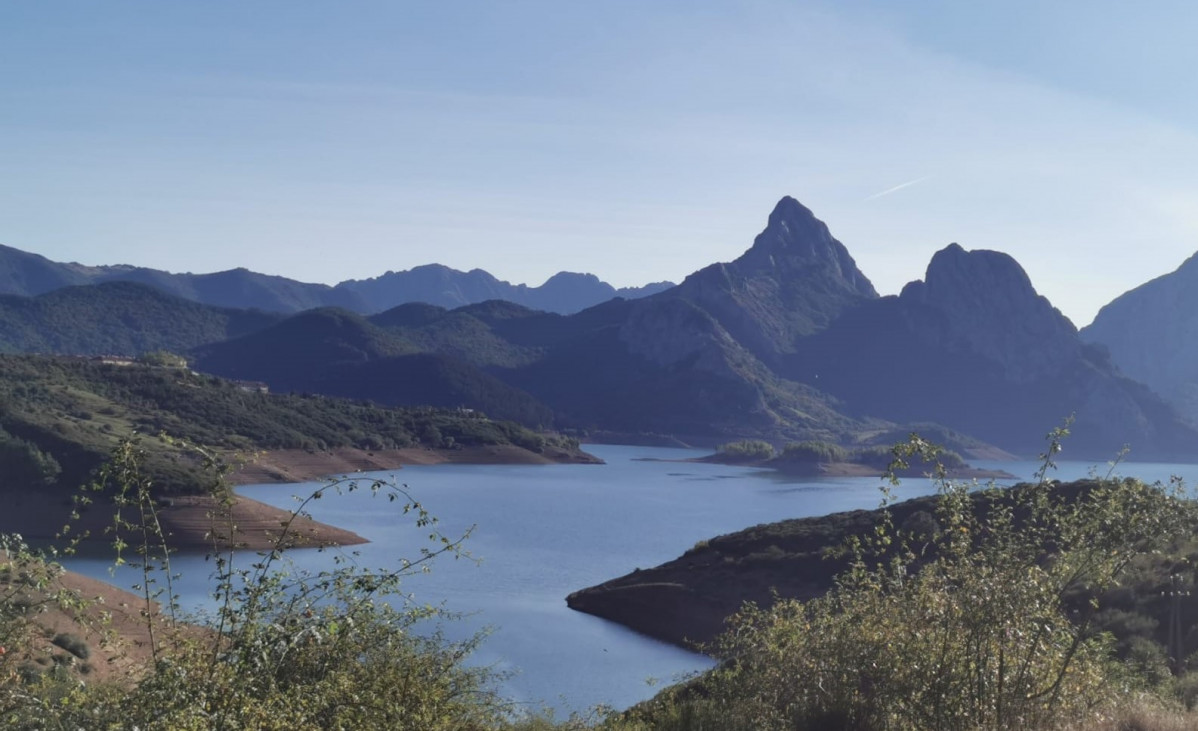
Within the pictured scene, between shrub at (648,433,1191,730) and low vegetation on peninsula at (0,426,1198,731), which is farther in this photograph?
shrub at (648,433,1191,730)

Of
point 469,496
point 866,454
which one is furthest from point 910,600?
point 866,454

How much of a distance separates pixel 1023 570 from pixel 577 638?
35.1 metres

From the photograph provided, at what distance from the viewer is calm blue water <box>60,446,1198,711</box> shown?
126 feet

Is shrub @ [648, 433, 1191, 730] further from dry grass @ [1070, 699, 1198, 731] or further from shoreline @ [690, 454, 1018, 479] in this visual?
shoreline @ [690, 454, 1018, 479]

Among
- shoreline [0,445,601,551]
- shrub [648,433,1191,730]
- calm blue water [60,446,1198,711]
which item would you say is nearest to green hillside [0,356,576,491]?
shoreline [0,445,601,551]

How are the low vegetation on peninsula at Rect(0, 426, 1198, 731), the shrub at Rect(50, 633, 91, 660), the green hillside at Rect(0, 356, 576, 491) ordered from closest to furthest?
the low vegetation on peninsula at Rect(0, 426, 1198, 731), the shrub at Rect(50, 633, 91, 660), the green hillside at Rect(0, 356, 576, 491)

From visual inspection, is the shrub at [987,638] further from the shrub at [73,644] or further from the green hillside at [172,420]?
the green hillside at [172,420]

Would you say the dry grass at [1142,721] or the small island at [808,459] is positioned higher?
the dry grass at [1142,721]

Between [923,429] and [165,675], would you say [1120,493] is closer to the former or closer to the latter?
[165,675]

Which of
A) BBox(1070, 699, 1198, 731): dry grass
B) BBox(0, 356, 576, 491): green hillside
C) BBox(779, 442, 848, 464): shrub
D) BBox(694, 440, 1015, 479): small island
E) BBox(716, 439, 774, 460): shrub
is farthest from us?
BBox(716, 439, 774, 460): shrub

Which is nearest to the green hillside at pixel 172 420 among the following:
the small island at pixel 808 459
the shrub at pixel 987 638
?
the small island at pixel 808 459

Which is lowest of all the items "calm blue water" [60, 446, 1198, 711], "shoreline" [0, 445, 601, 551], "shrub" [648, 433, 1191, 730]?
"calm blue water" [60, 446, 1198, 711]

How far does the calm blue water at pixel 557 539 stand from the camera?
1515 inches

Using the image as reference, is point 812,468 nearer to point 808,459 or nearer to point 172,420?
point 808,459
